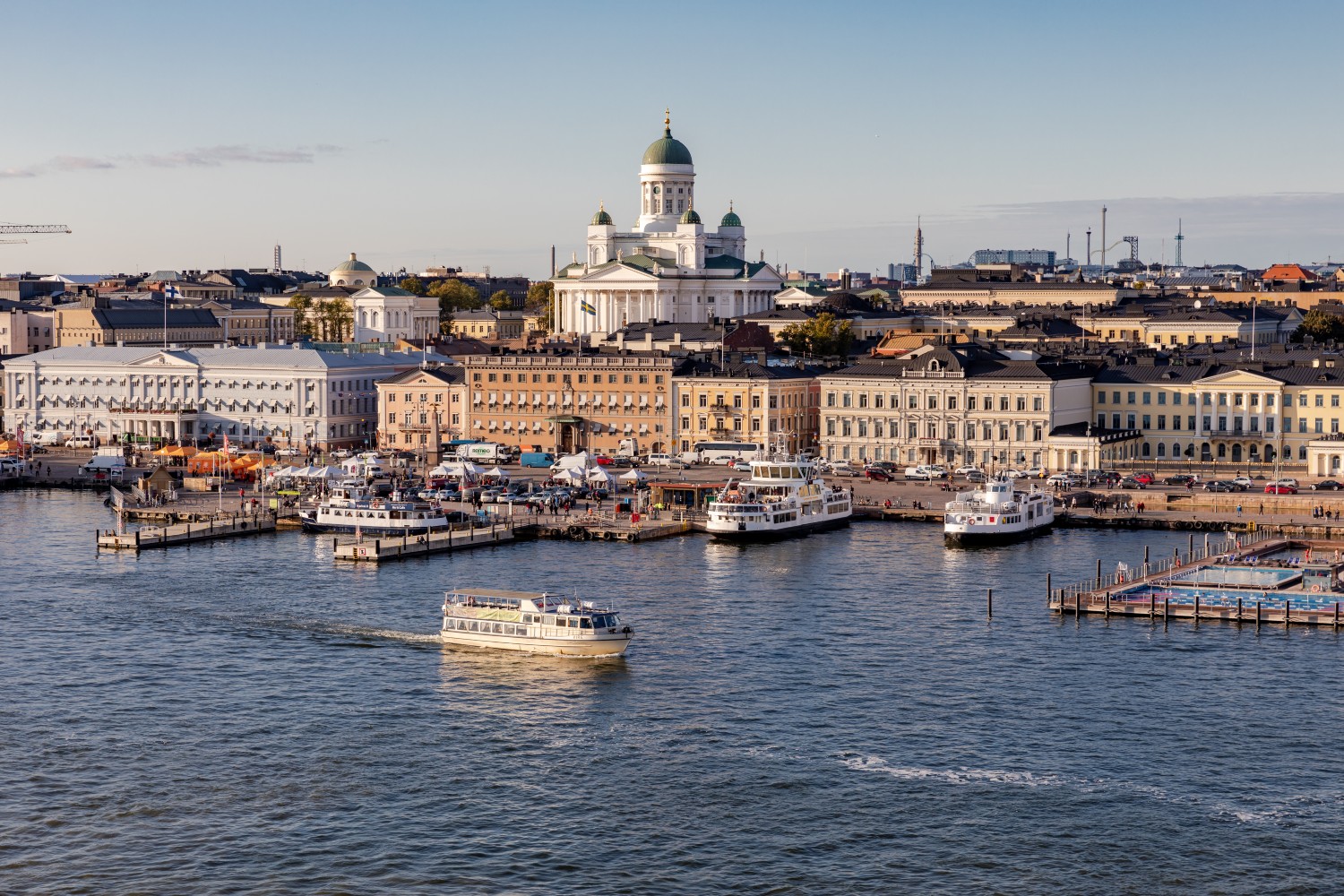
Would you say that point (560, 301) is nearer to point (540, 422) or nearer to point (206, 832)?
point (540, 422)

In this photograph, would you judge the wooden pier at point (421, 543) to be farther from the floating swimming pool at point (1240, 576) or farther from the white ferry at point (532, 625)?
the floating swimming pool at point (1240, 576)

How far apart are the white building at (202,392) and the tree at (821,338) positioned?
68.0 ft

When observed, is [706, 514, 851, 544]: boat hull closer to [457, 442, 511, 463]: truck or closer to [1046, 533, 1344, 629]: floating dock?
[1046, 533, 1344, 629]: floating dock

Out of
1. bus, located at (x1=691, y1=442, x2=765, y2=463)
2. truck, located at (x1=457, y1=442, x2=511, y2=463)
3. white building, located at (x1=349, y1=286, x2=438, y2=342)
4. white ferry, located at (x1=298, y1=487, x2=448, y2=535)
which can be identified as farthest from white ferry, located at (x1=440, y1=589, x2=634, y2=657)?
white building, located at (x1=349, y1=286, x2=438, y2=342)

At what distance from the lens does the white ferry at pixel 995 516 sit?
68.8m

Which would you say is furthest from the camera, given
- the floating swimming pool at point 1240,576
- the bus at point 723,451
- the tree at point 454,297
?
the tree at point 454,297

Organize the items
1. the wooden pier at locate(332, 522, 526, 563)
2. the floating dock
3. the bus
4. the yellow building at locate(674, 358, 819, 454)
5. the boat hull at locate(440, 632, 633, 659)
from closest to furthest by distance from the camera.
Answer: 1. the boat hull at locate(440, 632, 633, 659)
2. the floating dock
3. the wooden pier at locate(332, 522, 526, 563)
4. the bus
5. the yellow building at locate(674, 358, 819, 454)

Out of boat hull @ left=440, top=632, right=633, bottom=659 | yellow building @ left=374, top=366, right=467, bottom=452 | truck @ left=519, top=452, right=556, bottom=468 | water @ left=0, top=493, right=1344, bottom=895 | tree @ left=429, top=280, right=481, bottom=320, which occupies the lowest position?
water @ left=0, top=493, right=1344, bottom=895

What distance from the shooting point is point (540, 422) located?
9762 centimetres

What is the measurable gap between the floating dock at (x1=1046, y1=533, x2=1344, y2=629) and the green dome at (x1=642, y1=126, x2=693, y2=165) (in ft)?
316

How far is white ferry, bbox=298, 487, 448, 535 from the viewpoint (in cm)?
7150

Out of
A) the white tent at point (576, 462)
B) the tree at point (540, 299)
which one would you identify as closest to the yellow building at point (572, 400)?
the white tent at point (576, 462)

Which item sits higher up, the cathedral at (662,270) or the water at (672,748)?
the cathedral at (662,270)

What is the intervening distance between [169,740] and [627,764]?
29.2 feet
